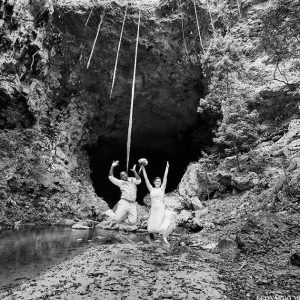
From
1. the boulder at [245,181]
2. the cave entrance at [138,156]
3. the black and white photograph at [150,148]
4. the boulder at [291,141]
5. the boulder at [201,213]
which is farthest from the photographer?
the cave entrance at [138,156]

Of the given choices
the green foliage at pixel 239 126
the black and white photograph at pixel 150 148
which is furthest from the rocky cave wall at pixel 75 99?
the green foliage at pixel 239 126

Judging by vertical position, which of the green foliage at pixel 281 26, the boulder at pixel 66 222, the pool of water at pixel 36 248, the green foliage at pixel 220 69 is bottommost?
the boulder at pixel 66 222

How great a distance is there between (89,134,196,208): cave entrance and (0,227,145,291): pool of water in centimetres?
977

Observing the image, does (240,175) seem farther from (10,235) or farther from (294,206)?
(10,235)

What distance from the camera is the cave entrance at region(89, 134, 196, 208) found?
1915cm

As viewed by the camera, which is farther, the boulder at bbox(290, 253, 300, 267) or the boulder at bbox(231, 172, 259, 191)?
the boulder at bbox(231, 172, 259, 191)

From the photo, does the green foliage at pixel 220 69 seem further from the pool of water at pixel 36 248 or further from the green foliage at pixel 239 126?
the pool of water at pixel 36 248

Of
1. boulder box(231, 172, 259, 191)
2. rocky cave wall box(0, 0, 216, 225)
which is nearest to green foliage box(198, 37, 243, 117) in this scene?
rocky cave wall box(0, 0, 216, 225)

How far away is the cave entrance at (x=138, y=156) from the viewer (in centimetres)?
1915

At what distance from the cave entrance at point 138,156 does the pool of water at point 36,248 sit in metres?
9.77

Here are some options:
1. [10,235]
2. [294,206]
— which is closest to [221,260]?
[294,206]

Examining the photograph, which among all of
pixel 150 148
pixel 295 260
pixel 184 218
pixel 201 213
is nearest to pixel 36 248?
pixel 295 260

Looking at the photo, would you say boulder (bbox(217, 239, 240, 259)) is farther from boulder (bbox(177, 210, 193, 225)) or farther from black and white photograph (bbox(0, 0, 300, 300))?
boulder (bbox(177, 210, 193, 225))

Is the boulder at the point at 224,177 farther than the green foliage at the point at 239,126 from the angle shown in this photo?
Yes
